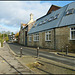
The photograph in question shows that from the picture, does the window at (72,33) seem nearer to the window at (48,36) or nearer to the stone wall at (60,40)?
the stone wall at (60,40)

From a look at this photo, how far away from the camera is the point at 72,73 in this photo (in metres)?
4.89

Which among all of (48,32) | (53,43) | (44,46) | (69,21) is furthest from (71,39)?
(44,46)

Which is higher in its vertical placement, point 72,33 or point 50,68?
point 72,33

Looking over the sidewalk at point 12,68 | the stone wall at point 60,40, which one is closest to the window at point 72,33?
the stone wall at point 60,40

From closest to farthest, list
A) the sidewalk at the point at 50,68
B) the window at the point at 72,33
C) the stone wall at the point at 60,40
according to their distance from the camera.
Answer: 1. the sidewalk at the point at 50,68
2. the window at the point at 72,33
3. the stone wall at the point at 60,40

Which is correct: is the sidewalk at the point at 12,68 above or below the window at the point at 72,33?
below

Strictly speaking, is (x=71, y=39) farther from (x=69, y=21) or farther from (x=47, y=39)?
(x=47, y=39)

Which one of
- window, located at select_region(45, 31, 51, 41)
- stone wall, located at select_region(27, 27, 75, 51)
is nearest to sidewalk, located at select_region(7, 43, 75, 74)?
stone wall, located at select_region(27, 27, 75, 51)

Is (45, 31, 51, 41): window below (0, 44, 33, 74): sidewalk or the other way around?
the other way around

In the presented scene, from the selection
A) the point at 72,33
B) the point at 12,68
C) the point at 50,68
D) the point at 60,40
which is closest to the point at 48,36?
the point at 60,40

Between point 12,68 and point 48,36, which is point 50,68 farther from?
point 48,36

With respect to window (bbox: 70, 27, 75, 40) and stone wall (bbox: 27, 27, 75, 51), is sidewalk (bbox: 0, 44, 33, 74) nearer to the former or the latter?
stone wall (bbox: 27, 27, 75, 51)

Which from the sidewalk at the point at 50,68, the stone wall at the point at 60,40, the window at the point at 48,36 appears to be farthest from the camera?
Result: the window at the point at 48,36

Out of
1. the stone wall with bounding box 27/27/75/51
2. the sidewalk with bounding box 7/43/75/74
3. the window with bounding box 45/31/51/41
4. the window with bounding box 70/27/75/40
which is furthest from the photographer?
the window with bounding box 45/31/51/41
